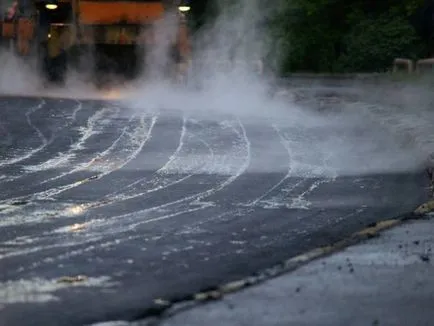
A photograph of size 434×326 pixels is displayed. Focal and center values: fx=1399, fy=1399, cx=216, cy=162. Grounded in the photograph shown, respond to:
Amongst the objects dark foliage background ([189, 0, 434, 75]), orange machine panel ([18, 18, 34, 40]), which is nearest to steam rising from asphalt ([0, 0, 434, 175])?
orange machine panel ([18, 18, 34, 40])

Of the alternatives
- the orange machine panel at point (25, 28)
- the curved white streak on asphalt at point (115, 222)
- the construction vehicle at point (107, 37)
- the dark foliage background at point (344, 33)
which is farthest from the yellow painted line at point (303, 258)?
the dark foliage background at point (344, 33)

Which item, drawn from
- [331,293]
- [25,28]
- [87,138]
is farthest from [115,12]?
[331,293]

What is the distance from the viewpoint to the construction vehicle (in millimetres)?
36031

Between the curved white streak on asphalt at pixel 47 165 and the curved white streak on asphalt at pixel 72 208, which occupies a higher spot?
the curved white streak on asphalt at pixel 72 208

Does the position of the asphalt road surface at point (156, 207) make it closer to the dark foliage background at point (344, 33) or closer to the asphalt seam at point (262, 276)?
the asphalt seam at point (262, 276)

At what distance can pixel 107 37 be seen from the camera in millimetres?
35969

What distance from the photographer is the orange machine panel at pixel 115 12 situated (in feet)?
119

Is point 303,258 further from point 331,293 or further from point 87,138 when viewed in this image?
point 87,138

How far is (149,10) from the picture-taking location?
3641 cm

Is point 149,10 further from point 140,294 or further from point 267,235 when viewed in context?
point 140,294

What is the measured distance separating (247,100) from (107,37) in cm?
441

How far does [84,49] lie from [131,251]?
25.2 metres

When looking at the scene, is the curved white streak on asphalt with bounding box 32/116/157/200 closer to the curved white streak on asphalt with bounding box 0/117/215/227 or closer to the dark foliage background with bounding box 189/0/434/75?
the curved white streak on asphalt with bounding box 0/117/215/227

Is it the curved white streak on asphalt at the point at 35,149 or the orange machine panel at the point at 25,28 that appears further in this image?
the orange machine panel at the point at 25,28
